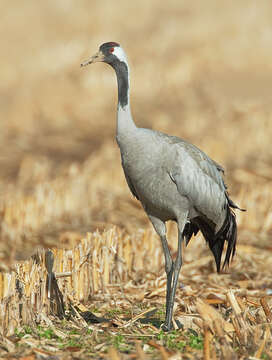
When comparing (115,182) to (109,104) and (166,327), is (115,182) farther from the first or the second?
(109,104)

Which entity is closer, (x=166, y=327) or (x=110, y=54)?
(x=166, y=327)

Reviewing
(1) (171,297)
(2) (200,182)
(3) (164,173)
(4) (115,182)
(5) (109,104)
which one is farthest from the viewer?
(5) (109,104)

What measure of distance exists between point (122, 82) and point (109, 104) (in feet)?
44.5

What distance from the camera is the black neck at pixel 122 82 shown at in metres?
5.70

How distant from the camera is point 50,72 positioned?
69.8 ft

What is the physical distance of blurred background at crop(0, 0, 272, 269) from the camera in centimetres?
974

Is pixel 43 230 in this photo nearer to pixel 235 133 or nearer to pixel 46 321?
pixel 46 321

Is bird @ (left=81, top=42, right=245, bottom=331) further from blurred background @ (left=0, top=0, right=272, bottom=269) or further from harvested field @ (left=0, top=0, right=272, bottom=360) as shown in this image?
blurred background @ (left=0, top=0, right=272, bottom=269)

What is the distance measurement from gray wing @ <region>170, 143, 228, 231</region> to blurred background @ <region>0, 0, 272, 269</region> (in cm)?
272

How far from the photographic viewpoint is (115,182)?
11.1m

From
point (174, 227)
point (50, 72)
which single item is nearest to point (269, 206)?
point (174, 227)

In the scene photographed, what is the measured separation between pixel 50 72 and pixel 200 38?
287 inches

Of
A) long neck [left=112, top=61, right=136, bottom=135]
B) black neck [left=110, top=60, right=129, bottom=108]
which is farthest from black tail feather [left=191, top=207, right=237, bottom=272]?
black neck [left=110, top=60, right=129, bottom=108]

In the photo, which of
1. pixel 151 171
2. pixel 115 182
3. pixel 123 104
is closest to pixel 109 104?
pixel 115 182
